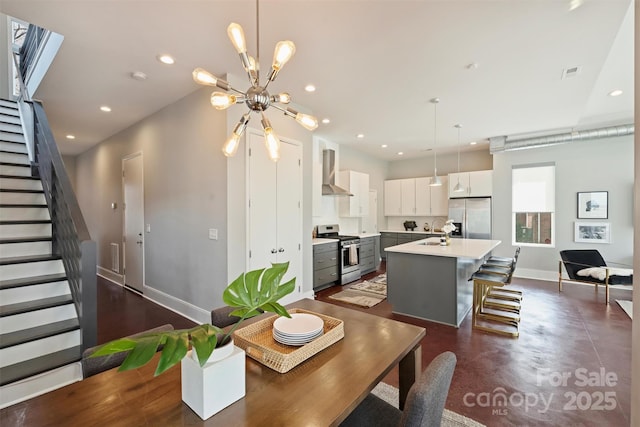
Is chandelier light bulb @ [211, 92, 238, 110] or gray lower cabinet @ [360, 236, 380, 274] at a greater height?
chandelier light bulb @ [211, 92, 238, 110]

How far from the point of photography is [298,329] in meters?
1.30

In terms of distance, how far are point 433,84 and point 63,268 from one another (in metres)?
4.52

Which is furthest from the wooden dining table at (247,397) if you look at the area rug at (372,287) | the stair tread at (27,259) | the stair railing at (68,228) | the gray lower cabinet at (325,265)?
the area rug at (372,287)

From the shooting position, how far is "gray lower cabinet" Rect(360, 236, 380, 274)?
5805 mm

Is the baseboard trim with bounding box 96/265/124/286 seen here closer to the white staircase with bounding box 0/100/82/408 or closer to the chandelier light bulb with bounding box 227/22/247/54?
the white staircase with bounding box 0/100/82/408

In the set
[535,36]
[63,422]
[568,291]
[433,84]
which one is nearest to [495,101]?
[433,84]

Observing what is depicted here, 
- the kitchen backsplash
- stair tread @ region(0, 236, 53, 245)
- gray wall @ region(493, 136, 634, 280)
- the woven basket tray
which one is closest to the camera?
the woven basket tray

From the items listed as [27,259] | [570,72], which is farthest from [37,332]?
[570,72]

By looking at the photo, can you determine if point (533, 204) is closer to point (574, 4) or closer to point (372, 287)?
point (372, 287)

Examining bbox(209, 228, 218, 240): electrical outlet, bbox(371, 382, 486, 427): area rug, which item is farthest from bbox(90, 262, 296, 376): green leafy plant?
bbox(209, 228, 218, 240): electrical outlet

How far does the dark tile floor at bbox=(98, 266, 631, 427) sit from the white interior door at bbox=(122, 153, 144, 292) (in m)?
0.52

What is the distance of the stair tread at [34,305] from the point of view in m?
2.21

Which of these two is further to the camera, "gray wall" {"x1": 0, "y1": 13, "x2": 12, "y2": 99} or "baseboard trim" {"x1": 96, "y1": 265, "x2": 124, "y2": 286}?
"baseboard trim" {"x1": 96, "y1": 265, "x2": 124, "y2": 286}

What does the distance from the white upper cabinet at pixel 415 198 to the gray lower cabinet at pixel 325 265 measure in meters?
3.28
